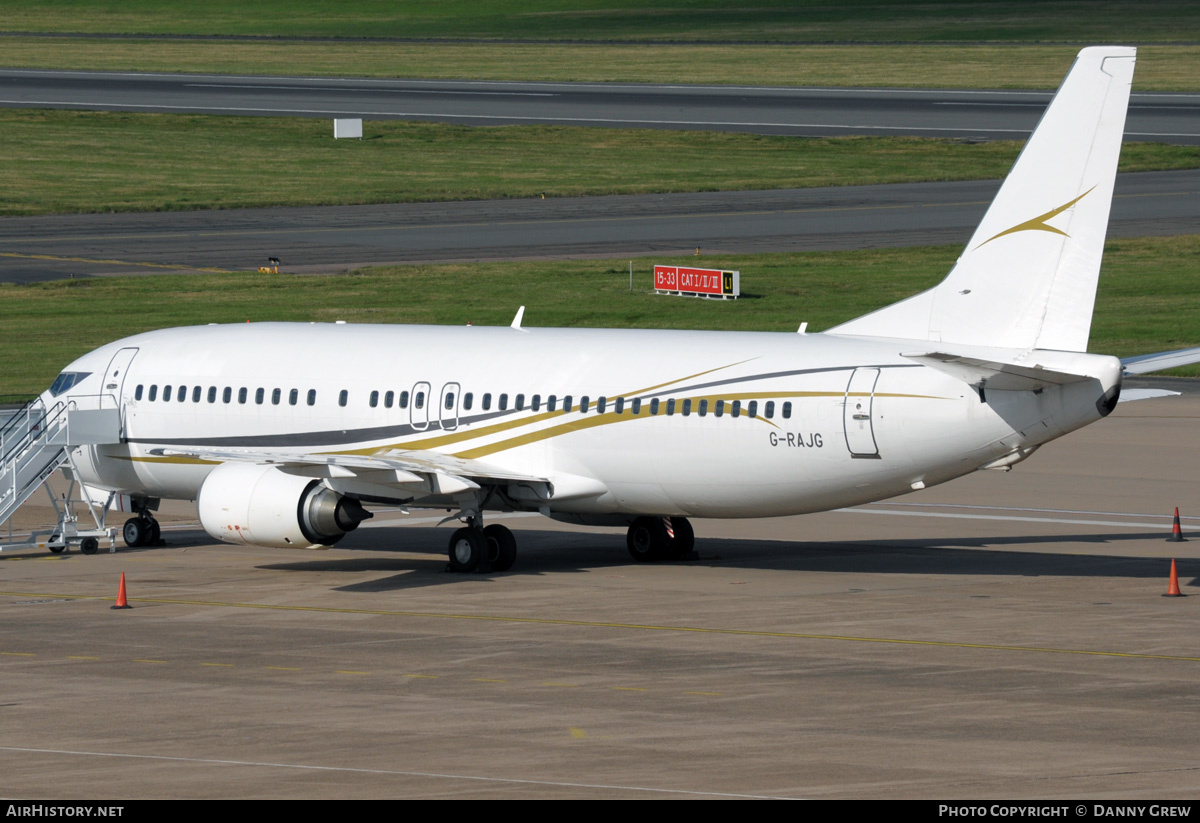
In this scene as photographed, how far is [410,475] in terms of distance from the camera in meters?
37.0

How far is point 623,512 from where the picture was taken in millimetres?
38156

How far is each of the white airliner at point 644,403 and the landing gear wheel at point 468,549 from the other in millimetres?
40

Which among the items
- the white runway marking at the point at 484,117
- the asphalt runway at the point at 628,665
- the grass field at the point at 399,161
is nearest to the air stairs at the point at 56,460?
the asphalt runway at the point at 628,665

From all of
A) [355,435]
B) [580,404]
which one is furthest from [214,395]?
[580,404]

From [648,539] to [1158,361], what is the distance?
1057cm

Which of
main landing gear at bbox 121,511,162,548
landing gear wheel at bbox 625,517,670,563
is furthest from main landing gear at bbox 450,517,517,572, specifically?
main landing gear at bbox 121,511,162,548

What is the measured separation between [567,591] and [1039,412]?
29.9 feet

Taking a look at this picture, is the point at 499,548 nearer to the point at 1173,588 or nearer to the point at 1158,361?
the point at 1173,588

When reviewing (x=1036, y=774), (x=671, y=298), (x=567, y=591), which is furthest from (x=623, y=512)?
(x=671, y=298)

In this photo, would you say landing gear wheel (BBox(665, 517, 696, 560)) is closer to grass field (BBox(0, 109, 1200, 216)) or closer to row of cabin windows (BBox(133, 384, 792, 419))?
row of cabin windows (BBox(133, 384, 792, 419))

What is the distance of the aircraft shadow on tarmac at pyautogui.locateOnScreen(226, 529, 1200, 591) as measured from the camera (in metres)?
38.2

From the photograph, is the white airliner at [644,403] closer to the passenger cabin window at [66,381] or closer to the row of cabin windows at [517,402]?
the row of cabin windows at [517,402]
